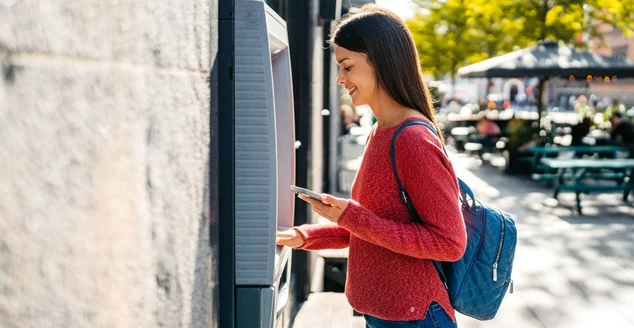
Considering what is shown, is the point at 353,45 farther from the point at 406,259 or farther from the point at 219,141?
the point at 406,259

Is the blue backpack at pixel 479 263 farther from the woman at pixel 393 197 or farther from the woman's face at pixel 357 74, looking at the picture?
the woman's face at pixel 357 74

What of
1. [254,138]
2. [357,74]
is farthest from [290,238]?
[357,74]

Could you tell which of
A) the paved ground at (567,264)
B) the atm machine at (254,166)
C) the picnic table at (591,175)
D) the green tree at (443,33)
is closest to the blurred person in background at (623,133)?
the paved ground at (567,264)

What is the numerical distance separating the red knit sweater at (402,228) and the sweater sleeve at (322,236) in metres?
0.02

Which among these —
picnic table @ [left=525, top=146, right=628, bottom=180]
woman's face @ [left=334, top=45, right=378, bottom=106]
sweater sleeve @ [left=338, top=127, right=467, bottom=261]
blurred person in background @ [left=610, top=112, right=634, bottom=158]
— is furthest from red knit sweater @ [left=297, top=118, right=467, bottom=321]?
blurred person in background @ [left=610, top=112, right=634, bottom=158]

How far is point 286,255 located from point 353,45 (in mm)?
732

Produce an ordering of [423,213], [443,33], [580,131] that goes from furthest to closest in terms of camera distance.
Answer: [443,33], [580,131], [423,213]

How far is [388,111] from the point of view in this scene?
1.99 m

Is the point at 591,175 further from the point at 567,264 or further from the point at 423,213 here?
the point at 423,213

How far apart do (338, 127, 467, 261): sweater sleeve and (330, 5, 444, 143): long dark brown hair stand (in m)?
0.15

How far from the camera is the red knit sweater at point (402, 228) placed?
1.81m

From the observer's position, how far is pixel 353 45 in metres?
1.96

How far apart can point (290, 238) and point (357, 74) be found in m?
0.52

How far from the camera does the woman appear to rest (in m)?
1.82
